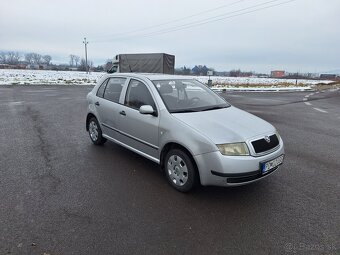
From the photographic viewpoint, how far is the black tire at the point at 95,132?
20.4 feet

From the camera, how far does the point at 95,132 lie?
6.37m

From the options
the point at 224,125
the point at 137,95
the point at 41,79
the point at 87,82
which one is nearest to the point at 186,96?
the point at 137,95

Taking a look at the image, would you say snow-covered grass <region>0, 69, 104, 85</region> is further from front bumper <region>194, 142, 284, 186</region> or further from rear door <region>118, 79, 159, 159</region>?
front bumper <region>194, 142, 284, 186</region>

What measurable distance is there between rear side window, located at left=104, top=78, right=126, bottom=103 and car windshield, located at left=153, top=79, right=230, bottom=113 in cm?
89

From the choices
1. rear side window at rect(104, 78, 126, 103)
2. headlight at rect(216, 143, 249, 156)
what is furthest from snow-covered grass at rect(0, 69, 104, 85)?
headlight at rect(216, 143, 249, 156)

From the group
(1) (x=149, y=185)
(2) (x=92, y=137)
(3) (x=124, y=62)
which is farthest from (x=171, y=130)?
(3) (x=124, y=62)

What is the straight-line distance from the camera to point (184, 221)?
3.42m

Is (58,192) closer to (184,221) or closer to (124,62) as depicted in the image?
(184,221)

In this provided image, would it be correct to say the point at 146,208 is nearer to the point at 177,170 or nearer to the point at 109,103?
the point at 177,170

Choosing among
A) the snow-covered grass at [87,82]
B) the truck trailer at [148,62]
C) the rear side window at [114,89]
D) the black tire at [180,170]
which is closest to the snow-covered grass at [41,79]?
the snow-covered grass at [87,82]

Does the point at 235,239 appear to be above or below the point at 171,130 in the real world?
below

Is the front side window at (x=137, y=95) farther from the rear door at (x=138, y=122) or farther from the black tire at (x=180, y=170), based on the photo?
the black tire at (x=180, y=170)

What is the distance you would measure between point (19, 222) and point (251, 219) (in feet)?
8.73

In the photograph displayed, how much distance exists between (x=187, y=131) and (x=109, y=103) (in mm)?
2278
